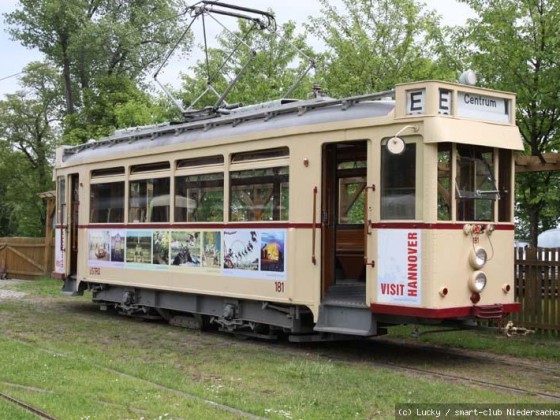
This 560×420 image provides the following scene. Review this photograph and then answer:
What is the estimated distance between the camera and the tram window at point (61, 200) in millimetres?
16031

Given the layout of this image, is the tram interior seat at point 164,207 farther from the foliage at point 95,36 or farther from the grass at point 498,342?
the foliage at point 95,36

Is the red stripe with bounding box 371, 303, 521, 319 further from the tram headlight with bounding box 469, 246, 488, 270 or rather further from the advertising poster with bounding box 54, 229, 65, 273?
the advertising poster with bounding box 54, 229, 65, 273

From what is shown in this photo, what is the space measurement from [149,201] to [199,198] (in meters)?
1.48

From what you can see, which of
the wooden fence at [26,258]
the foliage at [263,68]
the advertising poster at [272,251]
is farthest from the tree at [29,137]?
the advertising poster at [272,251]

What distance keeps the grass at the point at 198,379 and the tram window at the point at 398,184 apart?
184cm

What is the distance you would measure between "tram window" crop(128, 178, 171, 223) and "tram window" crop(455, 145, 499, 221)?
5128 millimetres

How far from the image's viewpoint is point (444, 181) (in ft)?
29.3

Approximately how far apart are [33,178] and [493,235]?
125 feet

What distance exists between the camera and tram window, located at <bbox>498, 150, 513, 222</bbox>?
9.62 metres

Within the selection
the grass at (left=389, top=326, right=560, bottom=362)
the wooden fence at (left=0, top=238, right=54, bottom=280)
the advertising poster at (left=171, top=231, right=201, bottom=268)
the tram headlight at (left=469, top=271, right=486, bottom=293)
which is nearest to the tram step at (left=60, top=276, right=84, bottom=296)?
the advertising poster at (left=171, top=231, right=201, bottom=268)

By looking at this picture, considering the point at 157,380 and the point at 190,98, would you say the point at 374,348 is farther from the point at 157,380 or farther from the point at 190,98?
the point at 190,98

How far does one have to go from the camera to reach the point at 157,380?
798cm

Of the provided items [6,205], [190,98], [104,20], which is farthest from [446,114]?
[6,205]

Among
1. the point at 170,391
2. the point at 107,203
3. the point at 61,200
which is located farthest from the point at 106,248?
the point at 170,391
